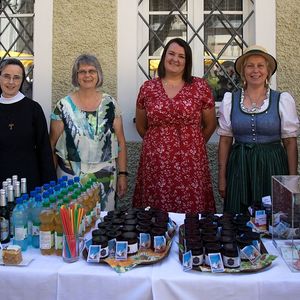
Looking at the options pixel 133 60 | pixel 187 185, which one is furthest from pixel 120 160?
pixel 133 60

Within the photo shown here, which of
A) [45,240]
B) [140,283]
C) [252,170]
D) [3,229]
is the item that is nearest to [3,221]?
[3,229]

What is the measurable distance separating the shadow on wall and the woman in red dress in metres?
0.81

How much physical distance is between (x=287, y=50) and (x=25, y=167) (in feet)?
8.37

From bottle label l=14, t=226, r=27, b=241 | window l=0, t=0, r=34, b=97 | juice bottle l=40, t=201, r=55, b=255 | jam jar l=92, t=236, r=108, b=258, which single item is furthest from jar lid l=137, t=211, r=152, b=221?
window l=0, t=0, r=34, b=97

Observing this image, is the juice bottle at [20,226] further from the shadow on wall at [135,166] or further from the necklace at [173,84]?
the shadow on wall at [135,166]

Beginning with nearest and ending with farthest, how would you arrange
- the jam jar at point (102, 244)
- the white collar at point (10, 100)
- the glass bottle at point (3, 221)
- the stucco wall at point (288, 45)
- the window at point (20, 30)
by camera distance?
the jam jar at point (102, 244) → the glass bottle at point (3, 221) → the white collar at point (10, 100) → the stucco wall at point (288, 45) → the window at point (20, 30)

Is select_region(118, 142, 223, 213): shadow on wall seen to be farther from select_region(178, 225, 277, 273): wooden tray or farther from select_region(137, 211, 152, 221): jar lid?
select_region(178, 225, 277, 273): wooden tray

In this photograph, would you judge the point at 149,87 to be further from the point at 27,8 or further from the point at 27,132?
the point at 27,8

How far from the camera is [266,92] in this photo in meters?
3.05

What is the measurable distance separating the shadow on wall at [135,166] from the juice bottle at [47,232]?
7.20 feet

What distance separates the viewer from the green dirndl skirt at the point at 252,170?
294 cm

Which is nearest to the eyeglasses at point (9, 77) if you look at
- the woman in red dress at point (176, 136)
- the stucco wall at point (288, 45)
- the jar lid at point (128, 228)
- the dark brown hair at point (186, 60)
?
the woman in red dress at point (176, 136)

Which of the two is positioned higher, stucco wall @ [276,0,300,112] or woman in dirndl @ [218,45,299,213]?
stucco wall @ [276,0,300,112]

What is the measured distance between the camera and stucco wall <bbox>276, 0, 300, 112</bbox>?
3.92 m
